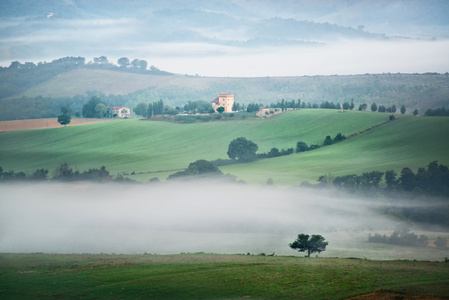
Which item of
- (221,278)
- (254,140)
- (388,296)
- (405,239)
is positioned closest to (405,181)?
(405,239)

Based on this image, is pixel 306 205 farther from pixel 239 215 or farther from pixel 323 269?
pixel 323 269

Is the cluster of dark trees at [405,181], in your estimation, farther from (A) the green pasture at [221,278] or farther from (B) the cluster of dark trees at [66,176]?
(B) the cluster of dark trees at [66,176]

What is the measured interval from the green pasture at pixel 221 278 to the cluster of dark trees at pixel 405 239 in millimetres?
22041

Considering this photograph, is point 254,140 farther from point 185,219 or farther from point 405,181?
point 185,219

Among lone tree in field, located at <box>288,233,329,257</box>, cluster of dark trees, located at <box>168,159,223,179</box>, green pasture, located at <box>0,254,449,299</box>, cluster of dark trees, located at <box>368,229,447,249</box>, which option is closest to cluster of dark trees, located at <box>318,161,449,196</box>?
cluster of dark trees, located at <box>368,229,447,249</box>

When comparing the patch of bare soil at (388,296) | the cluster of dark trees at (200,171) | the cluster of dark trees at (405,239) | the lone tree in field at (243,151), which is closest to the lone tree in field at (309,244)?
the cluster of dark trees at (405,239)

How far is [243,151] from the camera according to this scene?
14400cm

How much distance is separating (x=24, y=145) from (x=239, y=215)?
104 m

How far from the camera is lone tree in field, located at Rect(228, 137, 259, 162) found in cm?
14350

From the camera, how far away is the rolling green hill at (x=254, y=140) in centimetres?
12359

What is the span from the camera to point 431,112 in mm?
168375

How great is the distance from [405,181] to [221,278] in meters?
62.7

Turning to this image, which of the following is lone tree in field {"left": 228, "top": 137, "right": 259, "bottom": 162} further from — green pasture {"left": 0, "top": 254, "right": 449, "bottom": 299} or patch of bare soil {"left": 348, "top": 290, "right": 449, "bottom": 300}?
patch of bare soil {"left": 348, "top": 290, "right": 449, "bottom": 300}

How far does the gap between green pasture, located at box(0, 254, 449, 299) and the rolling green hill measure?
62.9 meters
